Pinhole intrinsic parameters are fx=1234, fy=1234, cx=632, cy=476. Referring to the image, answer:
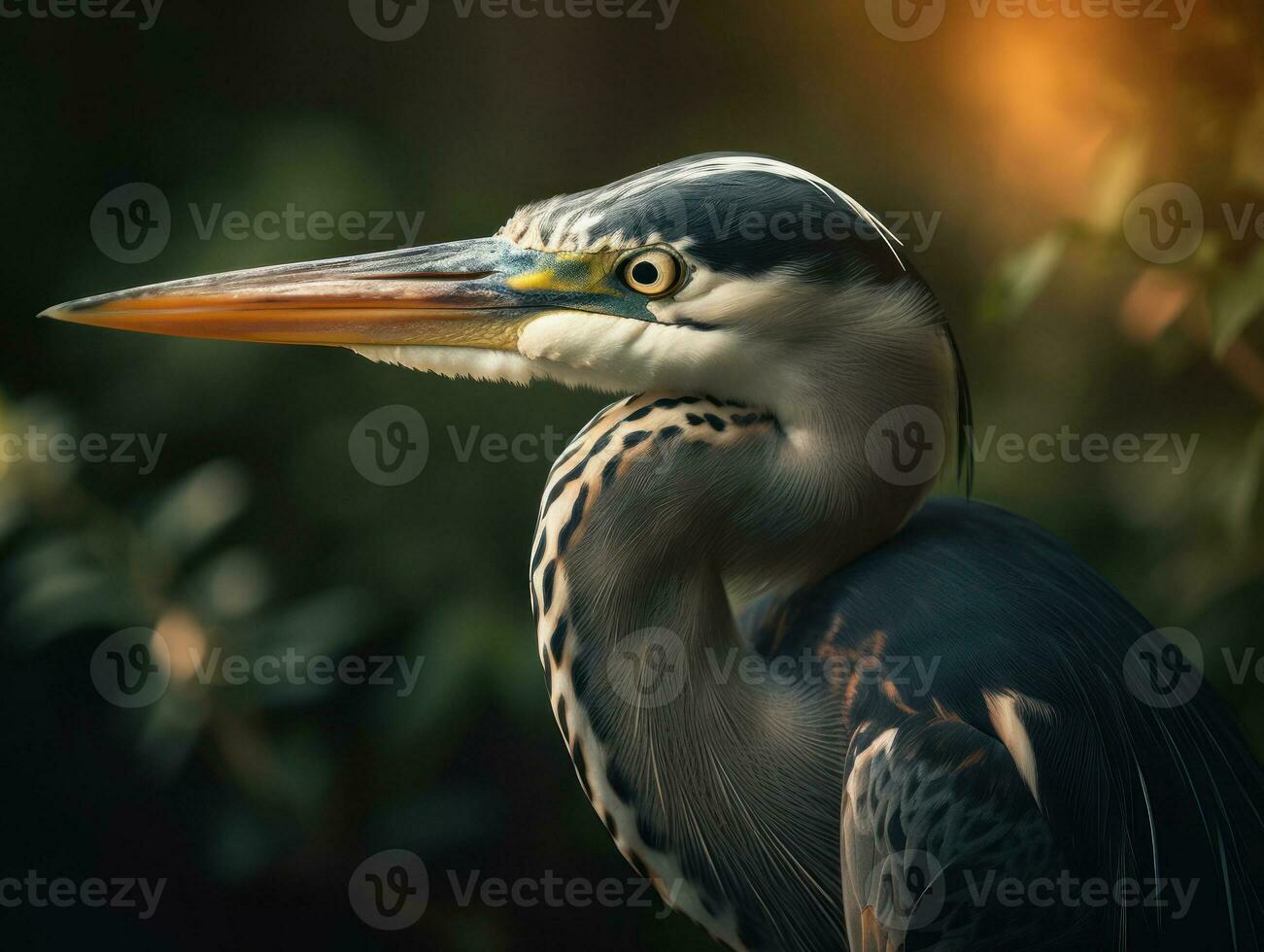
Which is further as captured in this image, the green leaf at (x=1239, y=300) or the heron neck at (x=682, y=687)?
the green leaf at (x=1239, y=300)

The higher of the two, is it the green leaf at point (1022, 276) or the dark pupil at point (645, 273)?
the dark pupil at point (645, 273)

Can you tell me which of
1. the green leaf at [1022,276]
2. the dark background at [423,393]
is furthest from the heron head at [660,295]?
the dark background at [423,393]

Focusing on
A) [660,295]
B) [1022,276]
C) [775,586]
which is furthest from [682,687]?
[1022,276]

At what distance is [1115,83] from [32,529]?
6.30 feet

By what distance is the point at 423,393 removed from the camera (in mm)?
2102

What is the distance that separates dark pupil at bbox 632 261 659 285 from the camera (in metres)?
1.03

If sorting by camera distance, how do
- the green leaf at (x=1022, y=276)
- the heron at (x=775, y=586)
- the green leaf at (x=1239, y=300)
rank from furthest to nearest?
the green leaf at (x=1022, y=276)
the green leaf at (x=1239, y=300)
the heron at (x=775, y=586)

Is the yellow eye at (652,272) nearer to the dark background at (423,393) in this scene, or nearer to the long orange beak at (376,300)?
the long orange beak at (376,300)

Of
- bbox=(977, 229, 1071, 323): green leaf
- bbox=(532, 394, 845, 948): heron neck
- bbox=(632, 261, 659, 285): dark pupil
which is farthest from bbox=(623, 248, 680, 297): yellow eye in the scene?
bbox=(977, 229, 1071, 323): green leaf

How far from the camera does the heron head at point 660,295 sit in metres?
1.01

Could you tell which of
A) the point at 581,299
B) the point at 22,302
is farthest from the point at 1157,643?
the point at 22,302

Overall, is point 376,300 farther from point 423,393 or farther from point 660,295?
point 423,393

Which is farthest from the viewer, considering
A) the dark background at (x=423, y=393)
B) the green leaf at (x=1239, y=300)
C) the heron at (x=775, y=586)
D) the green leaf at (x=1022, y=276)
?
the dark background at (x=423, y=393)

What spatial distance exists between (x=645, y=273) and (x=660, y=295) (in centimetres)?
2
